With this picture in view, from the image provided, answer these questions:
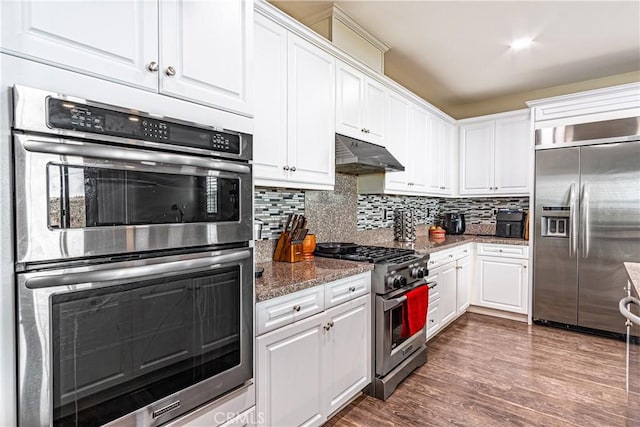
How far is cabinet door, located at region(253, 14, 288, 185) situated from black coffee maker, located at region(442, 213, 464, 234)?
11.0ft

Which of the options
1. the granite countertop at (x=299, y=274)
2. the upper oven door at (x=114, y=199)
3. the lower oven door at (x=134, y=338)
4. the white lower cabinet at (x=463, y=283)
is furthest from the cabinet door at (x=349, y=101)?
the white lower cabinet at (x=463, y=283)

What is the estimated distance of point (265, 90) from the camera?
198 cm

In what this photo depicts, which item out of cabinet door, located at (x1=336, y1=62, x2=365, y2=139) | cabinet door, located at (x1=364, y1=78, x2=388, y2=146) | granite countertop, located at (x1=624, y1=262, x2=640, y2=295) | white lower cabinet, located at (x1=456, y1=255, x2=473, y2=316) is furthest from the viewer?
white lower cabinet, located at (x1=456, y1=255, x2=473, y2=316)

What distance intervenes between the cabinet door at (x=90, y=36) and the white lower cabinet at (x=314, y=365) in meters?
1.17

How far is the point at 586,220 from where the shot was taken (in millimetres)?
3445

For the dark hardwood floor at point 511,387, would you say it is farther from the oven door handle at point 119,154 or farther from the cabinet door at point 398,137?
the oven door handle at point 119,154

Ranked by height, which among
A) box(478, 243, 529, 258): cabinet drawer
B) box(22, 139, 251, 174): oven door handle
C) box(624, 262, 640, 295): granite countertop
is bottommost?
box(478, 243, 529, 258): cabinet drawer

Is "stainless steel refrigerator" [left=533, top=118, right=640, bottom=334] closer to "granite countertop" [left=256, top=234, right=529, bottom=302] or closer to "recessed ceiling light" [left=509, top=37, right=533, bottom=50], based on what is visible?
"recessed ceiling light" [left=509, top=37, right=533, bottom=50]

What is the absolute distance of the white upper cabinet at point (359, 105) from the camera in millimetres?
2551

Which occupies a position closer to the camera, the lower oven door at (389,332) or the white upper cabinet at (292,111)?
the white upper cabinet at (292,111)

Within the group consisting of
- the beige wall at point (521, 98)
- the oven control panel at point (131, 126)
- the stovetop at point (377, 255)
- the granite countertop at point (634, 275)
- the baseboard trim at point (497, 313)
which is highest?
the beige wall at point (521, 98)

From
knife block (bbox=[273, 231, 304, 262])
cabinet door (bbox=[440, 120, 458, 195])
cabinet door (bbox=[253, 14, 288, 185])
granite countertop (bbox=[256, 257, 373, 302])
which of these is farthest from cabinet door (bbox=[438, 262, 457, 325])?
cabinet door (bbox=[253, 14, 288, 185])

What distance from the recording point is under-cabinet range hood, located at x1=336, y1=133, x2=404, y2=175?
2453 mm

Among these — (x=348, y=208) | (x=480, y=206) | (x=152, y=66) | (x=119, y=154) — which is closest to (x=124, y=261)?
(x=119, y=154)
